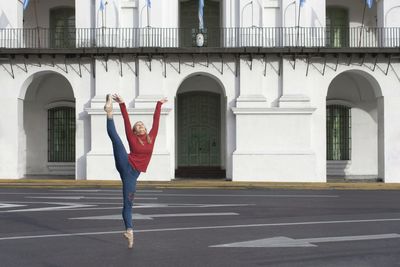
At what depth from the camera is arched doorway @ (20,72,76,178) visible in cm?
2747

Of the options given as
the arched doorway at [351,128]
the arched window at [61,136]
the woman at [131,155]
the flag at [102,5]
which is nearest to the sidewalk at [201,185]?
the arched doorway at [351,128]

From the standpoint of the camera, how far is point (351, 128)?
2758 centimetres

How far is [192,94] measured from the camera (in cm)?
2783

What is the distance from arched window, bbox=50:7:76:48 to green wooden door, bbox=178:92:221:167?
616 cm

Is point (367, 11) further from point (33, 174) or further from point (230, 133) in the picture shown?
point (33, 174)

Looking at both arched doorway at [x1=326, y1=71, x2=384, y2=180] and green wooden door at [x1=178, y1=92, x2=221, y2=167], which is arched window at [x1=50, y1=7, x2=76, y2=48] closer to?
green wooden door at [x1=178, y1=92, x2=221, y2=167]

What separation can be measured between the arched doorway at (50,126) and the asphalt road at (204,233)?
40.9 ft

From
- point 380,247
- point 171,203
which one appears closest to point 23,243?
point 380,247

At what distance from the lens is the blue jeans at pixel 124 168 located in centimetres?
788

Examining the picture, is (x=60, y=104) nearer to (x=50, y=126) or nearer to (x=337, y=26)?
(x=50, y=126)

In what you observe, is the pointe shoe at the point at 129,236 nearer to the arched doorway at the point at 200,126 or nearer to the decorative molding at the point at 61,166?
the arched doorway at the point at 200,126

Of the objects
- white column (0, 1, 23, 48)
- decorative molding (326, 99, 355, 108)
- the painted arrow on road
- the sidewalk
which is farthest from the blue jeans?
decorative molding (326, 99, 355, 108)

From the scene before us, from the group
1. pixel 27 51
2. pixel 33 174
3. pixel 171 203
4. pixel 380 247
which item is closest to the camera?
pixel 380 247

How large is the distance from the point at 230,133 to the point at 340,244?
15649mm
